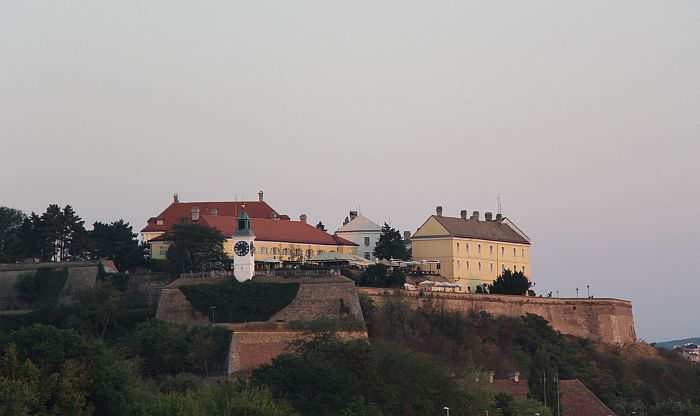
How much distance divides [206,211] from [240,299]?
57.8 feet

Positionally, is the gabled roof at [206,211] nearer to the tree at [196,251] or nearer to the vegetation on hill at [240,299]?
the tree at [196,251]

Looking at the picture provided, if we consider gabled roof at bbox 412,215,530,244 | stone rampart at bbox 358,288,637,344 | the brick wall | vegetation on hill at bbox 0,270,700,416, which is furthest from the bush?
gabled roof at bbox 412,215,530,244

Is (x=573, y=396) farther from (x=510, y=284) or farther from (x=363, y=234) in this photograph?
(x=363, y=234)

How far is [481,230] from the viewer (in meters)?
92.7

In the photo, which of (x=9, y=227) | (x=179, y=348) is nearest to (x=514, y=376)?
(x=179, y=348)

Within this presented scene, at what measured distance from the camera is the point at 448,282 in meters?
85.9

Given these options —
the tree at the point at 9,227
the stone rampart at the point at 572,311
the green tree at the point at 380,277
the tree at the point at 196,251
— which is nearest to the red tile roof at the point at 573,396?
the stone rampart at the point at 572,311

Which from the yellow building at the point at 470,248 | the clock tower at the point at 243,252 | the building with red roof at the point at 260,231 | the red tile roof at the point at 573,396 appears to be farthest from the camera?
the yellow building at the point at 470,248

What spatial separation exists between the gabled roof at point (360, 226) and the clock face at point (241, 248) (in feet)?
59.5

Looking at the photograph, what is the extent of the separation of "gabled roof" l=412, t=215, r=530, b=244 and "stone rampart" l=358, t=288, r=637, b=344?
6.39m

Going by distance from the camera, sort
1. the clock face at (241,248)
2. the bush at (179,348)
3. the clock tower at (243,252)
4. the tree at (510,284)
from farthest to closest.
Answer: the tree at (510,284), the clock face at (241,248), the clock tower at (243,252), the bush at (179,348)

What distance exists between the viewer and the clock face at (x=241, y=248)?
74.3 metres

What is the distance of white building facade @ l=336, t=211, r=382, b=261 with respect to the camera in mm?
91375

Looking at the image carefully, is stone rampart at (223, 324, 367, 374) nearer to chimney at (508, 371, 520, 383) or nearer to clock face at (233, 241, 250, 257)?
clock face at (233, 241, 250, 257)
